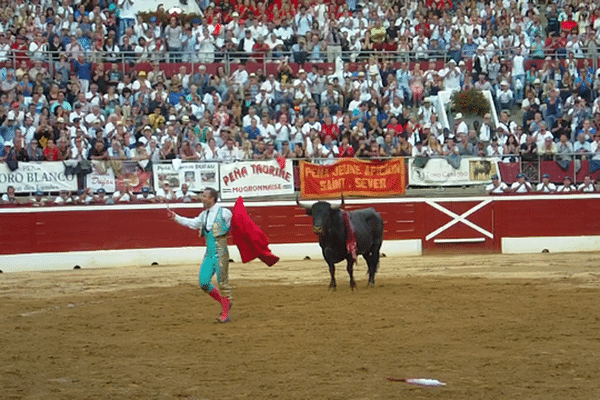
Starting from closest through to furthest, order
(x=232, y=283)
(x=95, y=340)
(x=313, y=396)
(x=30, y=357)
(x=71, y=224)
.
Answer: (x=313, y=396) → (x=30, y=357) → (x=95, y=340) → (x=232, y=283) → (x=71, y=224)

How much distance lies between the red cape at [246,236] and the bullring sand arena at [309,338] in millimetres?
737

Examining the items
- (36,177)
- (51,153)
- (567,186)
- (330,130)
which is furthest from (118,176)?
(567,186)

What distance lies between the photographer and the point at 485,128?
22.2 m

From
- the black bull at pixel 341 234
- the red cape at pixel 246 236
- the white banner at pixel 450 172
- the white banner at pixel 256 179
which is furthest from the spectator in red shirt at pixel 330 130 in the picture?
the red cape at pixel 246 236

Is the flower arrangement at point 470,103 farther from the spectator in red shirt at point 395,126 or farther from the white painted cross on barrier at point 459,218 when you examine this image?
the white painted cross on barrier at point 459,218

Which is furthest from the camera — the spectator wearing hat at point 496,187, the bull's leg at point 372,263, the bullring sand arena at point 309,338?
the spectator wearing hat at point 496,187

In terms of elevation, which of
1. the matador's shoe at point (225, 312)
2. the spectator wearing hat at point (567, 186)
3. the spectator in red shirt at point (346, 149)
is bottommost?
the matador's shoe at point (225, 312)

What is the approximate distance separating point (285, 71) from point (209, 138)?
348 cm

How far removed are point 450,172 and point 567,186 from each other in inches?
103

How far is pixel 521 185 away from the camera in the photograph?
2133cm

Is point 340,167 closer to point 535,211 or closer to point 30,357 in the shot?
point 535,211

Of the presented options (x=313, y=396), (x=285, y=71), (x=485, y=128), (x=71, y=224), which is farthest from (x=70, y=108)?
(x=313, y=396)

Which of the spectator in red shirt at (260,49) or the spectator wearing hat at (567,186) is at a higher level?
the spectator in red shirt at (260,49)

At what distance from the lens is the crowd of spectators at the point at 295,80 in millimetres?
20641
